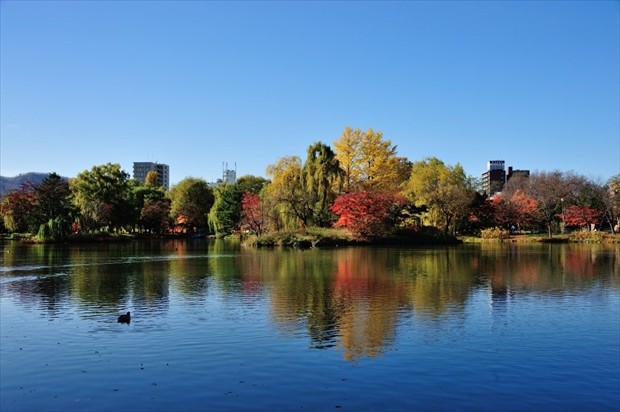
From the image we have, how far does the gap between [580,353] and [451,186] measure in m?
49.6

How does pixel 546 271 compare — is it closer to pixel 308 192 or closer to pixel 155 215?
pixel 308 192

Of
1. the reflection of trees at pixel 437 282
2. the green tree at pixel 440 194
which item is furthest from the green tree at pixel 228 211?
the reflection of trees at pixel 437 282

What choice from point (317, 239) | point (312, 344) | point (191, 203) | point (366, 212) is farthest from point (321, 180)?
point (312, 344)

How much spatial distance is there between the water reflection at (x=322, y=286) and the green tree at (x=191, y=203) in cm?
5077

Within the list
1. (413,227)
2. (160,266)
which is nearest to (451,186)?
(413,227)

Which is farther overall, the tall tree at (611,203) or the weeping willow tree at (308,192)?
the tall tree at (611,203)

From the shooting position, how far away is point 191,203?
89.4 m

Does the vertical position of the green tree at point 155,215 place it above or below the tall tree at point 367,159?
below

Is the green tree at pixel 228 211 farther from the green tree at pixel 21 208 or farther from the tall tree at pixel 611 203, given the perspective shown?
the tall tree at pixel 611 203

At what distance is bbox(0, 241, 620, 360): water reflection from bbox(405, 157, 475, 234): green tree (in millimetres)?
23744

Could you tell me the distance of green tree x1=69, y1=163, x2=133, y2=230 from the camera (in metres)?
65.8

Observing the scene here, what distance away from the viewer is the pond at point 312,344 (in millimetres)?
9617

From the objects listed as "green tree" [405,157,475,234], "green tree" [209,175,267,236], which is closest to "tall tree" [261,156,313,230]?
"green tree" [405,157,475,234]

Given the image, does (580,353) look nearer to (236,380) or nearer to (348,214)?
(236,380)
